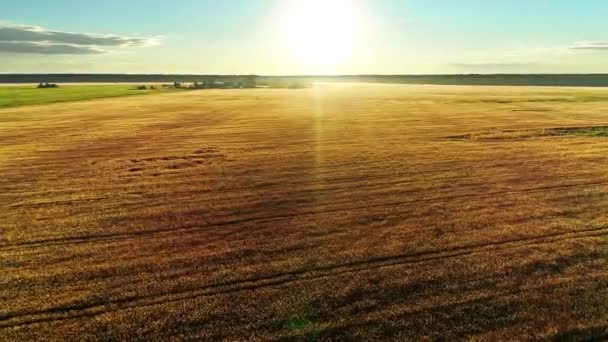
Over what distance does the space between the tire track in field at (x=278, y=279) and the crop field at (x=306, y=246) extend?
0.14 ft

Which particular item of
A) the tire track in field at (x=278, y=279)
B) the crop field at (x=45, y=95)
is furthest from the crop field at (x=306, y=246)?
the crop field at (x=45, y=95)

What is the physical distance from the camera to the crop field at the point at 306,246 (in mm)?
8508

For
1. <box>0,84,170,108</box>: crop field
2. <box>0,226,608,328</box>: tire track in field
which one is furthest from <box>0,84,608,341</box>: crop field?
<box>0,84,170,108</box>: crop field

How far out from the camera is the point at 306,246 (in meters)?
12.0

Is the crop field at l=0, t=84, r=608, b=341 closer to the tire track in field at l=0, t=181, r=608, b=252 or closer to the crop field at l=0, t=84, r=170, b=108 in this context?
the tire track in field at l=0, t=181, r=608, b=252

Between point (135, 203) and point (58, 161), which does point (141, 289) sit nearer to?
point (135, 203)

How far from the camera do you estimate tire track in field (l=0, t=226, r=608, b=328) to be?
28.7 ft

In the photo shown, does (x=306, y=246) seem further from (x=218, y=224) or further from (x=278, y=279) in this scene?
(x=218, y=224)

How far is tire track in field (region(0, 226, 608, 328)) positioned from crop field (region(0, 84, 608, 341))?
43 millimetres

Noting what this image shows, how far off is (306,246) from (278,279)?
2018mm

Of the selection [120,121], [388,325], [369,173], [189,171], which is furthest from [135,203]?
[120,121]

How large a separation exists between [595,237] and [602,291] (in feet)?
11.3

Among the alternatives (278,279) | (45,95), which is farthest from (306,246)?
(45,95)

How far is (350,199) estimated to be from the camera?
16359 millimetres
